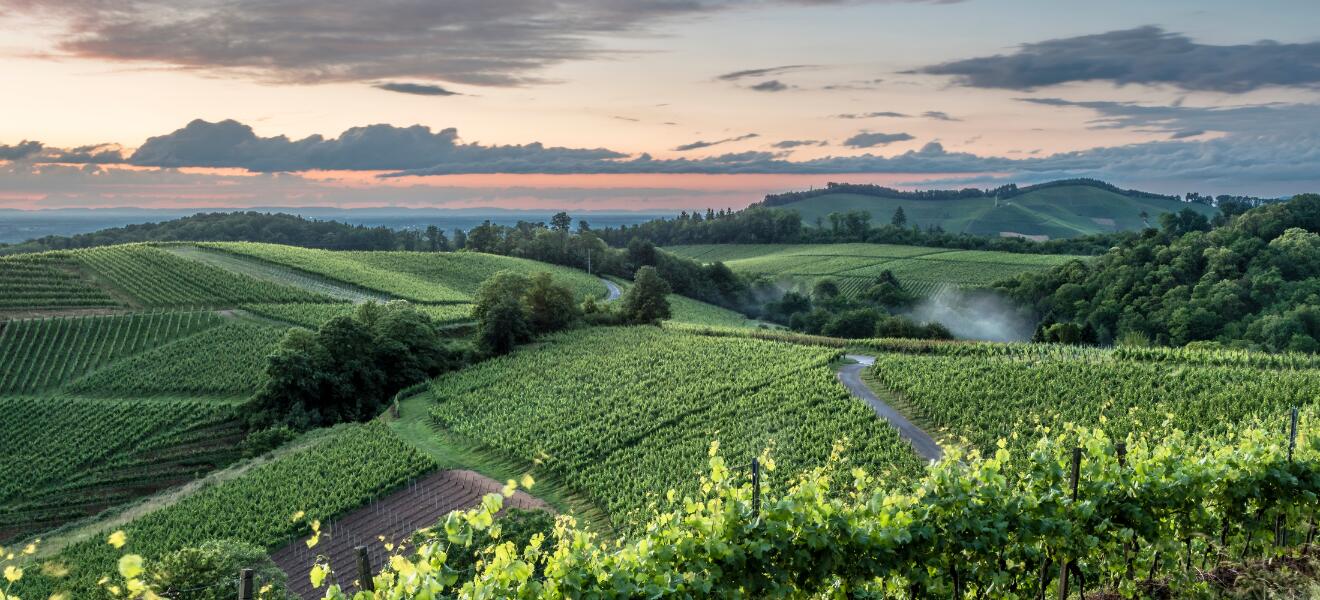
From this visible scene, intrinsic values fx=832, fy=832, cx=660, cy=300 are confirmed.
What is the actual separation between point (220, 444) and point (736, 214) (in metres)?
125

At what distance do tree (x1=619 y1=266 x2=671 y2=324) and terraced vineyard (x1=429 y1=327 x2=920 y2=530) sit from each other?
28.6ft

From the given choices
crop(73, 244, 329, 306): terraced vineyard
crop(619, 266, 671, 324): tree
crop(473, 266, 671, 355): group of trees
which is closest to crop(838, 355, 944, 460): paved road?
crop(619, 266, 671, 324): tree

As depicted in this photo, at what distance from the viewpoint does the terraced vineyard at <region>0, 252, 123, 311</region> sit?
64.4 m

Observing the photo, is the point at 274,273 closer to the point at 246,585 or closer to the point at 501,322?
the point at 501,322

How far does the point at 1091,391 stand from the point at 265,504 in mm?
33131

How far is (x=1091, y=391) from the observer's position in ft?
104

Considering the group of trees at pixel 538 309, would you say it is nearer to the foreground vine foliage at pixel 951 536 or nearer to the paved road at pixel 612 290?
the paved road at pixel 612 290

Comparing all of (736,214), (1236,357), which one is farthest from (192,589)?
(736,214)

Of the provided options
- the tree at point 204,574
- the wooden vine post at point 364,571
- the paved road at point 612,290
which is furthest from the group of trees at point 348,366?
the wooden vine post at point 364,571

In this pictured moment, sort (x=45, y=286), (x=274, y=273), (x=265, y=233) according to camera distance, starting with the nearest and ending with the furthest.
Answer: (x=45, y=286), (x=274, y=273), (x=265, y=233)

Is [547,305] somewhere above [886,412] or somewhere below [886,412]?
above

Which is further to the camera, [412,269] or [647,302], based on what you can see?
[412,269]

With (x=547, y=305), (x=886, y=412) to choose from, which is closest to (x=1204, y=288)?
(x=886, y=412)

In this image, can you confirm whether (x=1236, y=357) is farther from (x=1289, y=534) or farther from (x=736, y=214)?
(x=736, y=214)
